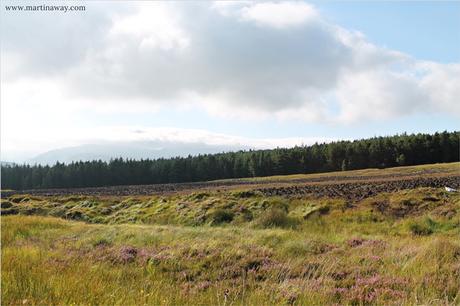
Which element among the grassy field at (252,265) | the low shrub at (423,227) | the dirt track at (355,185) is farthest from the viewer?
the dirt track at (355,185)

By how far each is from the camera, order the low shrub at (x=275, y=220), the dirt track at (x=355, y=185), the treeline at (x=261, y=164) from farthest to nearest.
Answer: the treeline at (x=261, y=164)
the dirt track at (x=355, y=185)
the low shrub at (x=275, y=220)

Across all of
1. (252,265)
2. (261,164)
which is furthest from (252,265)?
(261,164)

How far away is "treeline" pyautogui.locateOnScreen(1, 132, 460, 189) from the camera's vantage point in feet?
337

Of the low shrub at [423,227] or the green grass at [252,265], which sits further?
the low shrub at [423,227]

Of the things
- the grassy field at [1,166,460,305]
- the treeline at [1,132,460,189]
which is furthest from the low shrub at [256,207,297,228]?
the treeline at [1,132,460,189]

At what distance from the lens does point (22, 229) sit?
19.4 m

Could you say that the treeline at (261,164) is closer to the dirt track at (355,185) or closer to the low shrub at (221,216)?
the dirt track at (355,185)

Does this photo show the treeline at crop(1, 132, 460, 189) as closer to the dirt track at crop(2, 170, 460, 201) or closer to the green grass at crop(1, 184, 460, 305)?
the dirt track at crop(2, 170, 460, 201)

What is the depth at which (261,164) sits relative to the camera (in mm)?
126750

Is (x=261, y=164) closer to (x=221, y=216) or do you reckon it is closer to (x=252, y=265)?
(x=221, y=216)

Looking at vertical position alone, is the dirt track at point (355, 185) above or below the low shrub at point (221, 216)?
above

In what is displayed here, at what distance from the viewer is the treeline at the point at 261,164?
102812mm

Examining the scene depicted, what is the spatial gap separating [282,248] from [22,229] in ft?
45.8

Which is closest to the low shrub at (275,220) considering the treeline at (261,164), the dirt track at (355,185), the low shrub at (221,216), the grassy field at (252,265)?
the grassy field at (252,265)
